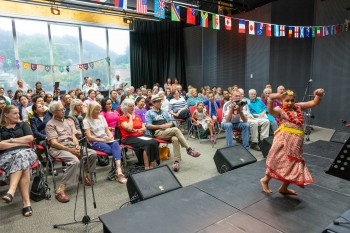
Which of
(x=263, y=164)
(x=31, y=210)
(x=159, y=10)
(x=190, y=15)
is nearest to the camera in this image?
(x=31, y=210)

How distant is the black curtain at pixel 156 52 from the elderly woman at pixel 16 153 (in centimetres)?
849

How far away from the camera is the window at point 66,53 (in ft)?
31.5

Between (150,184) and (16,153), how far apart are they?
1.63 m

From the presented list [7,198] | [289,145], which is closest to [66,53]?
[7,198]

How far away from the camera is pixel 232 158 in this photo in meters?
3.47

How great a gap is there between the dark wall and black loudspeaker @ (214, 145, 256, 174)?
14.8 ft

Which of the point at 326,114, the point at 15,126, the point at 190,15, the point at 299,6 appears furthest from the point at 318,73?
the point at 15,126

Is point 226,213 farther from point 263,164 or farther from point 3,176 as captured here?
point 3,176

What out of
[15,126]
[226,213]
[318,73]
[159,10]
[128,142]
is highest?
[159,10]

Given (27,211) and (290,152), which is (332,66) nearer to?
(290,152)

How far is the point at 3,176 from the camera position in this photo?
9.09 feet

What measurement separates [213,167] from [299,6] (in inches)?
230

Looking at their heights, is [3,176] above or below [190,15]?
below

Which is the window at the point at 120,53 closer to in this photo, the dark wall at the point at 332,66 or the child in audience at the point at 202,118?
the child in audience at the point at 202,118
